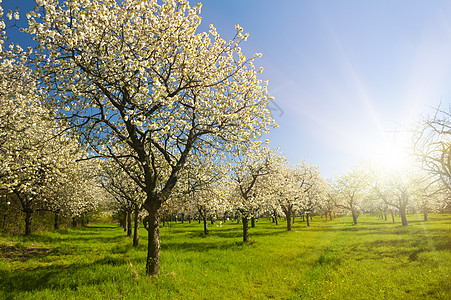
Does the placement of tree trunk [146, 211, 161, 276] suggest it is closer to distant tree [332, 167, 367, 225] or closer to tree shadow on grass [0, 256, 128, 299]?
tree shadow on grass [0, 256, 128, 299]

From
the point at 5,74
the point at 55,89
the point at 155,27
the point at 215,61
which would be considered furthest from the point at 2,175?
the point at 215,61

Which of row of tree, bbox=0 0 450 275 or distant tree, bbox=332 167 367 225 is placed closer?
row of tree, bbox=0 0 450 275

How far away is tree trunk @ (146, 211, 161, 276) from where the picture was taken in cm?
1147

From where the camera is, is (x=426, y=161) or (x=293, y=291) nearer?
(x=293, y=291)

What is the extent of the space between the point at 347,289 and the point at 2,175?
23415mm

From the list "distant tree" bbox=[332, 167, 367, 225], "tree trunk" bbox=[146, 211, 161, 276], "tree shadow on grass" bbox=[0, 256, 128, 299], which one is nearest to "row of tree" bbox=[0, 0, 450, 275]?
"tree trunk" bbox=[146, 211, 161, 276]

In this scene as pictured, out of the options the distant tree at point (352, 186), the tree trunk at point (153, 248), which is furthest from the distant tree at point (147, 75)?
the distant tree at point (352, 186)

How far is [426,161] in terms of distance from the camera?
12094 mm

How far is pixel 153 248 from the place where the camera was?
11.7 m

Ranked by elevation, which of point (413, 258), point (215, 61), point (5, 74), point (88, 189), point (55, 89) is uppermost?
point (215, 61)

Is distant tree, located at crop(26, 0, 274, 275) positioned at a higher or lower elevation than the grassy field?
higher

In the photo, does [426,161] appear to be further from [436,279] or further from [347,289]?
[347,289]

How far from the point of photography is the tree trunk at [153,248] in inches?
451

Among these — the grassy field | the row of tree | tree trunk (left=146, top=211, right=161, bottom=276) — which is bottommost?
the grassy field
